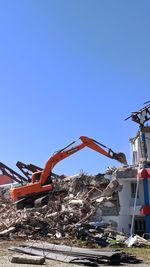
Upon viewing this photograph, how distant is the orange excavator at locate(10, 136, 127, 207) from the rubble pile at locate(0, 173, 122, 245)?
72 centimetres

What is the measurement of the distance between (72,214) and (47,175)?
14.9 ft

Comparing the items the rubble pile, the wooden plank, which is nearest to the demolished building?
the rubble pile

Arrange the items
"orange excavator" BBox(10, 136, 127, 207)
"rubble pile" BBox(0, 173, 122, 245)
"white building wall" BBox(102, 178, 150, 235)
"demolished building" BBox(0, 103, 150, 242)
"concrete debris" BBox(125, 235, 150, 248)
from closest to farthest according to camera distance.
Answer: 1. "concrete debris" BBox(125, 235, 150, 248)
2. "rubble pile" BBox(0, 173, 122, 245)
3. "demolished building" BBox(0, 103, 150, 242)
4. "white building wall" BBox(102, 178, 150, 235)
5. "orange excavator" BBox(10, 136, 127, 207)

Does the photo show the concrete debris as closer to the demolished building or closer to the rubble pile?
the rubble pile

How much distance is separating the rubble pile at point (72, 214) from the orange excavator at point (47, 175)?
715 mm

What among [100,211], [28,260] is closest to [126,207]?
[100,211]

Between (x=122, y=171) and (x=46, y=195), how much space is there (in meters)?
5.61

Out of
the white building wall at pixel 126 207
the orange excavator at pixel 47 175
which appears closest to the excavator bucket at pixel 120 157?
the orange excavator at pixel 47 175

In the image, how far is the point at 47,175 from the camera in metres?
28.3

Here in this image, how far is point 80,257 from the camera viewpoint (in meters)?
14.8

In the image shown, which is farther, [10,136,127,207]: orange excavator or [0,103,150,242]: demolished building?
[10,136,127,207]: orange excavator

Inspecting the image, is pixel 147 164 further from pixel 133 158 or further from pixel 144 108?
pixel 133 158

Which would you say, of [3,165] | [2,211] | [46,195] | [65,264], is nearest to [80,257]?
[65,264]

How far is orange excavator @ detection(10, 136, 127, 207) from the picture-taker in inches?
1101
